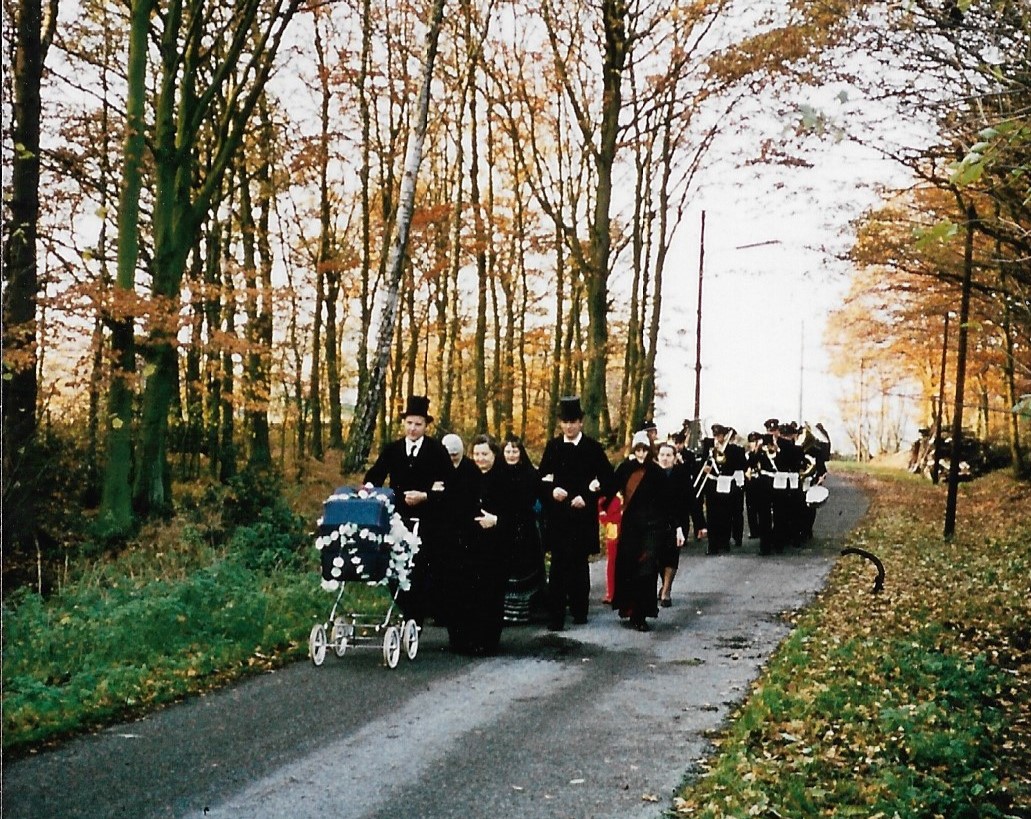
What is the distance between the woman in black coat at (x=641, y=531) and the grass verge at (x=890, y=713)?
1.66 metres

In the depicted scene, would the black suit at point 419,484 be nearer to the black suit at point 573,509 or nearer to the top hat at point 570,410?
the black suit at point 573,509

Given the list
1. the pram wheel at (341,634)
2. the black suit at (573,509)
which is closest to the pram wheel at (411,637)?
the pram wheel at (341,634)

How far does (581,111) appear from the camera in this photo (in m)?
22.3

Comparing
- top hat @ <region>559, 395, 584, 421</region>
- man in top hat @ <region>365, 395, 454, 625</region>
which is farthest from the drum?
man in top hat @ <region>365, 395, 454, 625</region>

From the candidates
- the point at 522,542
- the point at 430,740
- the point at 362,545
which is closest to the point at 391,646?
the point at 362,545

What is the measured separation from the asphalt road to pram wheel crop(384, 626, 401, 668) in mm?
102

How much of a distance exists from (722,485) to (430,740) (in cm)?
1320

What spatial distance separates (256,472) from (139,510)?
2.03 metres

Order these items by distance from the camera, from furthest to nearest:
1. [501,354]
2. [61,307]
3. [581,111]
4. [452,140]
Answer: [501,354] → [452,140] → [581,111] → [61,307]

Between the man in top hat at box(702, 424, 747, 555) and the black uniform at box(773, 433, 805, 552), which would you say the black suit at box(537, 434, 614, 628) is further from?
the black uniform at box(773, 433, 805, 552)

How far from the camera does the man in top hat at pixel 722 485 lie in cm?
1994

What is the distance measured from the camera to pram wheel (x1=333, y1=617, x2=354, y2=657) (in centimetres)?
992

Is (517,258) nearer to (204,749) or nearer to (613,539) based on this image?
(613,539)

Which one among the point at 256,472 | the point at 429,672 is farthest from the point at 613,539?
the point at 256,472
